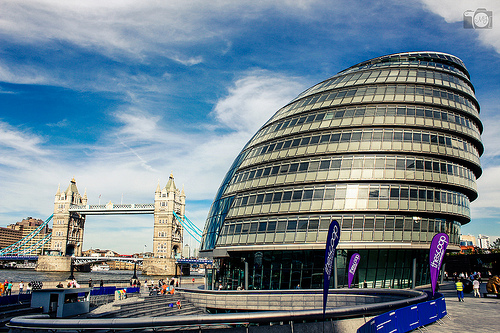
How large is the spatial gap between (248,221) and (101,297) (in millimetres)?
17012

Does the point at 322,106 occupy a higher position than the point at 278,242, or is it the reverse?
the point at 322,106

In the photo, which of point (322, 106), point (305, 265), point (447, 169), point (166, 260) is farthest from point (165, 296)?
point (166, 260)

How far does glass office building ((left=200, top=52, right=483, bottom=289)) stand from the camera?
128 feet

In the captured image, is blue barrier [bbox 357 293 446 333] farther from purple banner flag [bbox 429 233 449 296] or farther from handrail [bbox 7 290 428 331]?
purple banner flag [bbox 429 233 449 296]

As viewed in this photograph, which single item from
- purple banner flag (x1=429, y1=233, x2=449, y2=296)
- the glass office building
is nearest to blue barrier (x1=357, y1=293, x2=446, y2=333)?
purple banner flag (x1=429, y1=233, x2=449, y2=296)

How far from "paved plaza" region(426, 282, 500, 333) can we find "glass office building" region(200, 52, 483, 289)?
42.7ft

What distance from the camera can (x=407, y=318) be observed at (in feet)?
52.0

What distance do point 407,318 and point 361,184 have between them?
25.3m

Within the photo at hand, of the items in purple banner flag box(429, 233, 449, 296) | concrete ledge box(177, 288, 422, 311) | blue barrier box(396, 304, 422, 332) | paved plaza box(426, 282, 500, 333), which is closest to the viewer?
blue barrier box(396, 304, 422, 332)

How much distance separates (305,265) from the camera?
39.9 m

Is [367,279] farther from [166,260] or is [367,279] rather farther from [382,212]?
[166,260]

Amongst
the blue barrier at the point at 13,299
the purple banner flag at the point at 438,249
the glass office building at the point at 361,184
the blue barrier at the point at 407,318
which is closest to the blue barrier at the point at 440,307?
the blue barrier at the point at 407,318

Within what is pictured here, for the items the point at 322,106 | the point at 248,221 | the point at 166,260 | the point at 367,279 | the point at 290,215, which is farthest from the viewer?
the point at 166,260

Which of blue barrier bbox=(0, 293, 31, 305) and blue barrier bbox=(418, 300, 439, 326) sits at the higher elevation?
blue barrier bbox=(418, 300, 439, 326)
